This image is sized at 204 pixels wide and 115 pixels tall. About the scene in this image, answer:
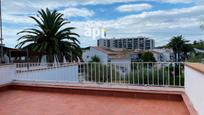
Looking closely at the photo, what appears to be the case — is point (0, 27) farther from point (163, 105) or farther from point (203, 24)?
point (203, 24)

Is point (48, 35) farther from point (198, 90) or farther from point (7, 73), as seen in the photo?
point (198, 90)

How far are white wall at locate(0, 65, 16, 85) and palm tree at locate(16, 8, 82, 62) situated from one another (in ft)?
25.0

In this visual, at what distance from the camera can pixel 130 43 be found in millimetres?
29594

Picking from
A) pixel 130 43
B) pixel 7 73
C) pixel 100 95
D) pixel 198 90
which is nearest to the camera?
pixel 198 90

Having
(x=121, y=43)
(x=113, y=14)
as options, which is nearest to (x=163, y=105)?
(x=113, y=14)

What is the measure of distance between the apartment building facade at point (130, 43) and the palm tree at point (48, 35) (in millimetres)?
11987

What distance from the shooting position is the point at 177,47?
27.7m

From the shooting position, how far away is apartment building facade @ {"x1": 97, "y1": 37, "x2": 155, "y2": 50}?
1105 inches

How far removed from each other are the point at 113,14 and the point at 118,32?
4892 millimetres

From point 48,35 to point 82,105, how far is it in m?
11.0

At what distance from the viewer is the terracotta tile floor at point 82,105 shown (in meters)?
4.27

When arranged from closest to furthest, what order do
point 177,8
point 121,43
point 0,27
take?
point 0,27
point 177,8
point 121,43

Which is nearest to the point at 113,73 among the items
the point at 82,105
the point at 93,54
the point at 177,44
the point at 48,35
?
the point at 82,105

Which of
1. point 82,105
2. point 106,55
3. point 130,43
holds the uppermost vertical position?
point 130,43
